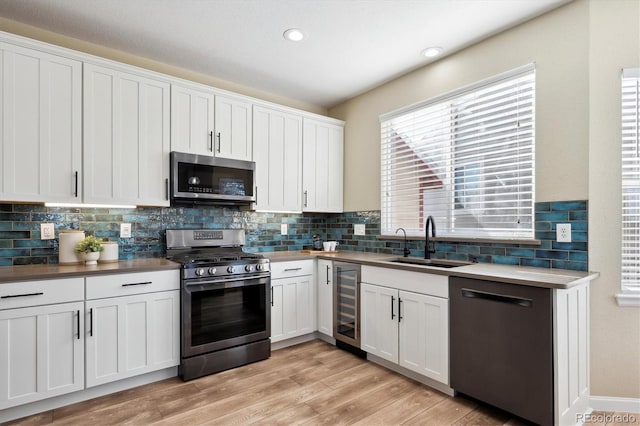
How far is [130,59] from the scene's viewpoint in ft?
9.83

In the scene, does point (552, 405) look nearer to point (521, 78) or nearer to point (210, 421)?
point (210, 421)

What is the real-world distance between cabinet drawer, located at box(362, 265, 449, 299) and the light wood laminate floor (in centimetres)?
72

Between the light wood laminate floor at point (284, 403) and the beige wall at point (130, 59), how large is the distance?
8.93ft

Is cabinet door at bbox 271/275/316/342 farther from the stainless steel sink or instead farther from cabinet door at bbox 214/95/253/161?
cabinet door at bbox 214/95/253/161

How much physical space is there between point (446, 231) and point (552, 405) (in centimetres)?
149

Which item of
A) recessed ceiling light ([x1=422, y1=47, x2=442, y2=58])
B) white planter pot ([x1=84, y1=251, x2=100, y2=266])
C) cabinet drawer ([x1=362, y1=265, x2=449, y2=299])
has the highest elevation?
recessed ceiling light ([x1=422, y1=47, x2=442, y2=58])

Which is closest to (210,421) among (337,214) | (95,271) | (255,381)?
(255,381)

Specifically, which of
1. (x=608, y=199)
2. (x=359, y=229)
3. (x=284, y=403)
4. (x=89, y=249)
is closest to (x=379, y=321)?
(x=284, y=403)

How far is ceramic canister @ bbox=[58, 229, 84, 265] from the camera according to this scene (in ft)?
8.26

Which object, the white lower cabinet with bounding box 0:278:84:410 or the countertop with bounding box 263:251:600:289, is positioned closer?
→ the countertop with bounding box 263:251:600:289

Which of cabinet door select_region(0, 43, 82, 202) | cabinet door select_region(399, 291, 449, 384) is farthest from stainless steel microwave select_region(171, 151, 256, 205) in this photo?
cabinet door select_region(399, 291, 449, 384)

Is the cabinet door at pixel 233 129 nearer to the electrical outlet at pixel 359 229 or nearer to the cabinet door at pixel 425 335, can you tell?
the electrical outlet at pixel 359 229

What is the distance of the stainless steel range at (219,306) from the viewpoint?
8.64ft

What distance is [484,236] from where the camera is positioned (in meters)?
2.72
